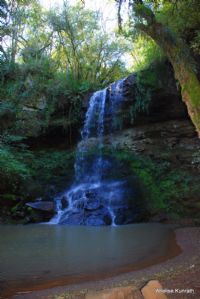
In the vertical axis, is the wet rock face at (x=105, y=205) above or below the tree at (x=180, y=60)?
below

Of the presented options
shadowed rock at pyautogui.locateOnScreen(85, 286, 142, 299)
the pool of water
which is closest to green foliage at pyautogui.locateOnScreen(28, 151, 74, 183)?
the pool of water

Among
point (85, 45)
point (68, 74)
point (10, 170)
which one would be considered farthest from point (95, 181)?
point (85, 45)

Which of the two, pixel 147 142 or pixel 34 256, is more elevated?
pixel 147 142

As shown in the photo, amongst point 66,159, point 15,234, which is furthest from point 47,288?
point 66,159

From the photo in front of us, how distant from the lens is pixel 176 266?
4.91 m

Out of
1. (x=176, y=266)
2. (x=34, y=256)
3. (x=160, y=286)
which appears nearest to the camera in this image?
(x=160, y=286)

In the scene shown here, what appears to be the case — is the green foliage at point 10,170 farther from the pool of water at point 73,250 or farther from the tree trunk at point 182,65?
the tree trunk at point 182,65

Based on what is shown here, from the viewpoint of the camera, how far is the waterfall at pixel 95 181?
1007 centimetres

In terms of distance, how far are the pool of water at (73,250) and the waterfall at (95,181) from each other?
113cm

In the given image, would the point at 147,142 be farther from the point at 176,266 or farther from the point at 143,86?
the point at 176,266

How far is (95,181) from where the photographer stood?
12375mm

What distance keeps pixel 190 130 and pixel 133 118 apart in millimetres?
2483

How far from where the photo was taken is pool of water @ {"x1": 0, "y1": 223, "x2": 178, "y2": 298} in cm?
494

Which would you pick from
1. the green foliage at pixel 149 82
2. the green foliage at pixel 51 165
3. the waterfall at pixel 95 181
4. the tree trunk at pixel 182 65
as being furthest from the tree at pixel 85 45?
the tree trunk at pixel 182 65
